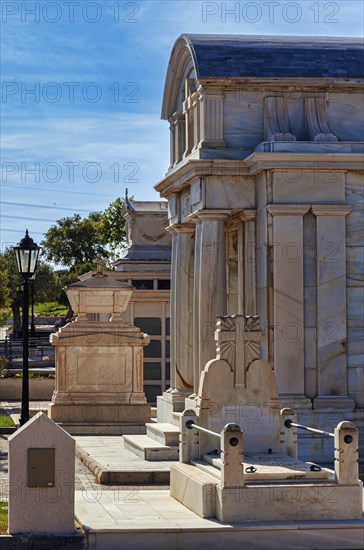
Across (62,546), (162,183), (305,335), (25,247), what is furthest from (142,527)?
(162,183)

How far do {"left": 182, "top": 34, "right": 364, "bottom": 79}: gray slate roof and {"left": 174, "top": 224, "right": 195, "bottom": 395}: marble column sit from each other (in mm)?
3305

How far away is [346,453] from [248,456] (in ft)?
6.09

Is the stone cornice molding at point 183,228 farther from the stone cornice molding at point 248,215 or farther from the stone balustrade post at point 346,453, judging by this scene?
the stone balustrade post at point 346,453

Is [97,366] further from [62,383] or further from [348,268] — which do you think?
[348,268]

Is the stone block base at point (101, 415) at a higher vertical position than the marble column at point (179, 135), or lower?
lower

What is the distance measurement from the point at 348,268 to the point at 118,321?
7.03 metres

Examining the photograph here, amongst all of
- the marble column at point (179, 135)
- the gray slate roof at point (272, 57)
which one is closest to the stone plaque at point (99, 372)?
the marble column at point (179, 135)

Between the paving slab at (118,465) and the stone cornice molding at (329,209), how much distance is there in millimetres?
4837

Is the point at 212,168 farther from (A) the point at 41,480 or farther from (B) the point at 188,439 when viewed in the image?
(A) the point at 41,480

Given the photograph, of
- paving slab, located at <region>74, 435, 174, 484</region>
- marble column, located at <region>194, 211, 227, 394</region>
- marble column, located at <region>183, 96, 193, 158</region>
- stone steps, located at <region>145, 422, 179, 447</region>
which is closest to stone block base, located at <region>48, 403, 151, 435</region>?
paving slab, located at <region>74, 435, 174, 484</region>

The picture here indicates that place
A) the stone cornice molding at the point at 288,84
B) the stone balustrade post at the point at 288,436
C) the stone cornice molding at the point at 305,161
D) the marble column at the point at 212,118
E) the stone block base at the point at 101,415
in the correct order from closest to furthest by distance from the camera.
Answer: the stone balustrade post at the point at 288,436 → the stone cornice molding at the point at 305,161 → the stone cornice molding at the point at 288,84 → the marble column at the point at 212,118 → the stone block base at the point at 101,415

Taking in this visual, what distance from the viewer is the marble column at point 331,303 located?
66.4 ft

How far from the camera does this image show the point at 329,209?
66.5ft

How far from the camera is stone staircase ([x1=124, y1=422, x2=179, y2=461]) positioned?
1983cm
